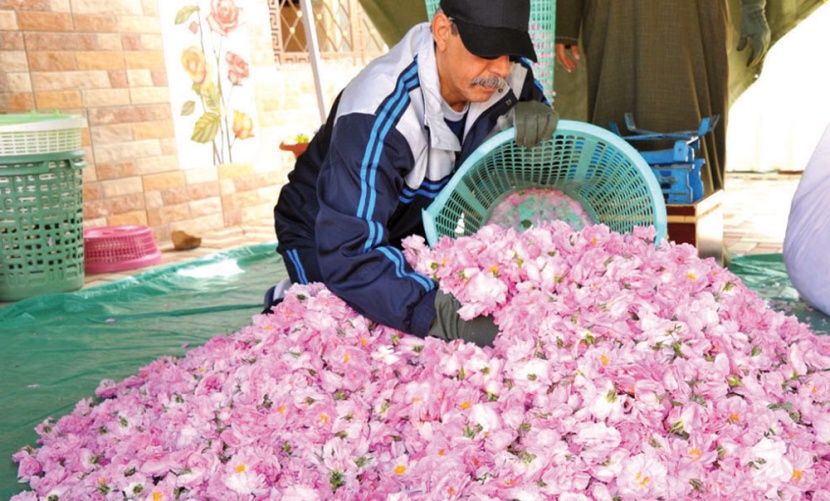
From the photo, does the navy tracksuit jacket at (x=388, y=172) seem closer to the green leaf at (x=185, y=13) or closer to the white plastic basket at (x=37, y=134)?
the white plastic basket at (x=37, y=134)

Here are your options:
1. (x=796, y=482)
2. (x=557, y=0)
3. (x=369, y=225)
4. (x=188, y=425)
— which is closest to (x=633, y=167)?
(x=369, y=225)

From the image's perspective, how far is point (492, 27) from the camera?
165cm

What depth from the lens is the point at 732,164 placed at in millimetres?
6188

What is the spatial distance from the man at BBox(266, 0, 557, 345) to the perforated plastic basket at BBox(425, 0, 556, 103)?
83 cm

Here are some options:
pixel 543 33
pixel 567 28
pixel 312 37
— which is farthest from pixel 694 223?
pixel 312 37

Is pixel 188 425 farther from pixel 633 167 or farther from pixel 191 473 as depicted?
pixel 633 167

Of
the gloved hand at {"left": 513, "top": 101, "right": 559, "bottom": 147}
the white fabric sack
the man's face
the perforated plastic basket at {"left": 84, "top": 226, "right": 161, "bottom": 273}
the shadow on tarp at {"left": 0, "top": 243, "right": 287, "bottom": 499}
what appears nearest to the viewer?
the man's face

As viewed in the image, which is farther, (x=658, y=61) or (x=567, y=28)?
(x=567, y=28)

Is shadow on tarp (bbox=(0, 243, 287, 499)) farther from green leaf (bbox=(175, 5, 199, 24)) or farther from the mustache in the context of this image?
green leaf (bbox=(175, 5, 199, 24))

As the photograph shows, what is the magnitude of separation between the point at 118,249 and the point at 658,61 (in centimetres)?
280

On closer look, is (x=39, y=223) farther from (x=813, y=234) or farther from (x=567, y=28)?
(x=813, y=234)

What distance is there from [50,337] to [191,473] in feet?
5.74

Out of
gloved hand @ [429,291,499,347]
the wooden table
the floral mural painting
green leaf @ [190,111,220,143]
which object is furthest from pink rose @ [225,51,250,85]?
gloved hand @ [429,291,499,347]

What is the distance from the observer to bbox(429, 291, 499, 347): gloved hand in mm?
1586
